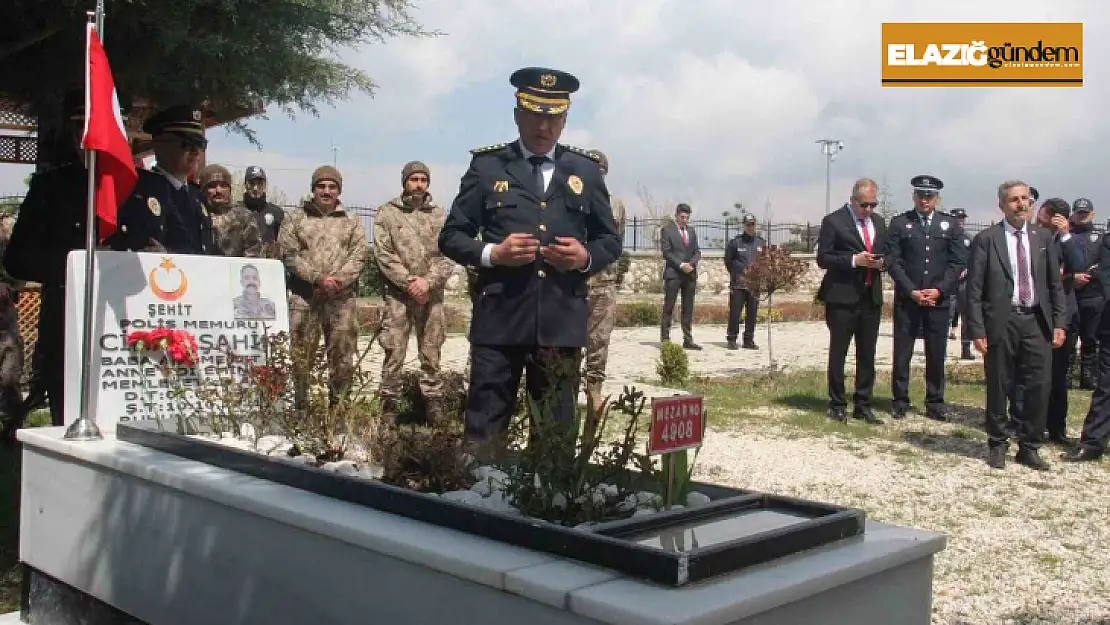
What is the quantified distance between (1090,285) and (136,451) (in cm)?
948

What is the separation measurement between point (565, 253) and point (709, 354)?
481 inches

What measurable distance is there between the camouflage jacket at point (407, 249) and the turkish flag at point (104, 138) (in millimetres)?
3562

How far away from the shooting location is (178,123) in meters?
5.21

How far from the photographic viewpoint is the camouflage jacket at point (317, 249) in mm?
8375

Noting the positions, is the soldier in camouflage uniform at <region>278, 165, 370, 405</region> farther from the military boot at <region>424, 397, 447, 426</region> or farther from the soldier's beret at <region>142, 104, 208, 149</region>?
the soldier's beret at <region>142, 104, 208, 149</region>

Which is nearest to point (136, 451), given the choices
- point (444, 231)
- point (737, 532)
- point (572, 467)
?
point (444, 231)

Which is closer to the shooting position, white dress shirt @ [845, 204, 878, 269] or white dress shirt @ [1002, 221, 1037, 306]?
Answer: white dress shirt @ [1002, 221, 1037, 306]

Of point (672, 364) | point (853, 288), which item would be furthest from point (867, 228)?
point (672, 364)

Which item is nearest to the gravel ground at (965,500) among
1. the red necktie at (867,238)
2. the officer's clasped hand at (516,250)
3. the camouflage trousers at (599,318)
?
the camouflage trousers at (599,318)

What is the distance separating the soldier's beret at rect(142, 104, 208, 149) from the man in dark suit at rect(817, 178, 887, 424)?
5.95 meters

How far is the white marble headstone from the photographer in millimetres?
4516

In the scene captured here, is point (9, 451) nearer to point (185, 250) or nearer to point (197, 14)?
point (185, 250)

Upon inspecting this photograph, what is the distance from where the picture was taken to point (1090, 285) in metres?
10.5

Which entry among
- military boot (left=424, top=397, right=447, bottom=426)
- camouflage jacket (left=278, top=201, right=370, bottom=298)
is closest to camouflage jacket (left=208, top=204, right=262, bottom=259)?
camouflage jacket (left=278, top=201, right=370, bottom=298)
